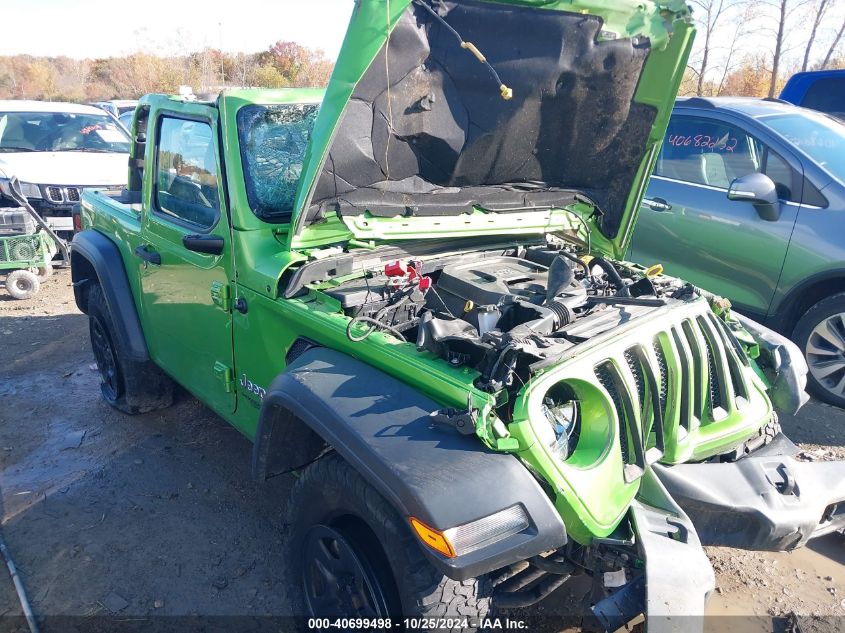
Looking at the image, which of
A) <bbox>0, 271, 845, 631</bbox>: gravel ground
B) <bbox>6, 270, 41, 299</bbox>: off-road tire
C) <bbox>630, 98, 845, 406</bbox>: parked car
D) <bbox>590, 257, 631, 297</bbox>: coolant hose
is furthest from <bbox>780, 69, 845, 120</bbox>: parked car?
<bbox>6, 270, 41, 299</bbox>: off-road tire

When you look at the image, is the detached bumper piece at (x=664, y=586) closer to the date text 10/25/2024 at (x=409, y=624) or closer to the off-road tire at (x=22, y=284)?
the date text 10/25/2024 at (x=409, y=624)

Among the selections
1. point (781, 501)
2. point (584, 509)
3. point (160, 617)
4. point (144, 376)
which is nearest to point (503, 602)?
point (584, 509)

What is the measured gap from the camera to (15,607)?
2.90 meters

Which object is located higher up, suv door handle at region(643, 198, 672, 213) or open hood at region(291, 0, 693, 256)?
open hood at region(291, 0, 693, 256)

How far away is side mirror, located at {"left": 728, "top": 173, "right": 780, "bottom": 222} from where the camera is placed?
4.61 metres

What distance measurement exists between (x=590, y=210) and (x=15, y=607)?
344 centimetres

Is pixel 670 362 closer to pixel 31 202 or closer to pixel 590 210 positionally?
pixel 590 210

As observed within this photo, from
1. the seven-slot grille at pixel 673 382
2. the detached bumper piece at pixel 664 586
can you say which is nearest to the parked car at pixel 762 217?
the seven-slot grille at pixel 673 382

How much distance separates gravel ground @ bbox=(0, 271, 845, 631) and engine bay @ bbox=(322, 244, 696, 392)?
122 centimetres

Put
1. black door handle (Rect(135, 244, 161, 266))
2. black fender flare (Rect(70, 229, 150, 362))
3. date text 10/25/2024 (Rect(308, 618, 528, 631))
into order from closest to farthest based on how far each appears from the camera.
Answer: date text 10/25/2024 (Rect(308, 618, 528, 631)), black door handle (Rect(135, 244, 161, 266)), black fender flare (Rect(70, 229, 150, 362))

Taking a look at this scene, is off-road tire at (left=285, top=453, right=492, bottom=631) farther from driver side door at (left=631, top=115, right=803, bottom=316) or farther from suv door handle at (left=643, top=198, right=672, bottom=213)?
suv door handle at (left=643, top=198, right=672, bottom=213)

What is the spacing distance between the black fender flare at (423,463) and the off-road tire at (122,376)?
2.39m

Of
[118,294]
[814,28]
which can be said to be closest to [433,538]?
[118,294]

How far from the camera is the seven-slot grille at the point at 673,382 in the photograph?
91.7 inches
